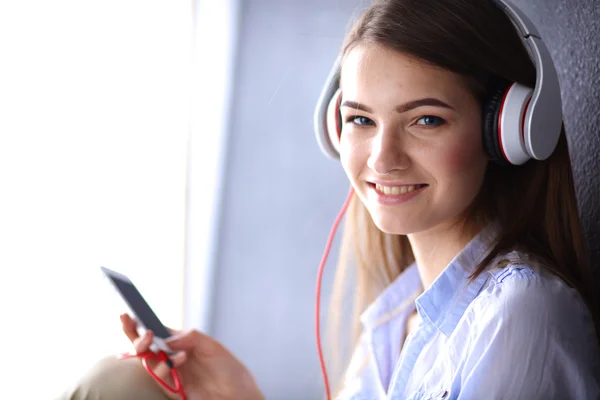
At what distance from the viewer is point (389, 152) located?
978mm

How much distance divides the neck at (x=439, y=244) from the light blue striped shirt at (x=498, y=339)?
0.08 ft

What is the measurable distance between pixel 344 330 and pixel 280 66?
0.73m

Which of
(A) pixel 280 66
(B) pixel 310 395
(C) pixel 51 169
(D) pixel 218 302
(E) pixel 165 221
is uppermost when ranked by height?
(A) pixel 280 66

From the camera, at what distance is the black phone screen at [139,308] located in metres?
0.98

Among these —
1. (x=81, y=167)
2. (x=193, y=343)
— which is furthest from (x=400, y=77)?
(x=81, y=167)

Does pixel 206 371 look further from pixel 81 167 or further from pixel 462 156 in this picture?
pixel 81 167

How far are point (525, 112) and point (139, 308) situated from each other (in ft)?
2.08

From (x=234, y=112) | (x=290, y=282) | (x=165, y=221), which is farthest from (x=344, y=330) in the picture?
(x=234, y=112)

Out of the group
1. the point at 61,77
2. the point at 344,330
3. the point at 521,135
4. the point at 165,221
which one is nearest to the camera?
the point at 521,135

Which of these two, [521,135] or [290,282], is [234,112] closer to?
[290,282]


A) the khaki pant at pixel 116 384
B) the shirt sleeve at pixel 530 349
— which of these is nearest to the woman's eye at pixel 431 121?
the shirt sleeve at pixel 530 349

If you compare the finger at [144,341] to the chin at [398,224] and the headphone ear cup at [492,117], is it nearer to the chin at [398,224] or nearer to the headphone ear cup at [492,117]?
the chin at [398,224]

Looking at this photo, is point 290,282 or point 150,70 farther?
point 290,282

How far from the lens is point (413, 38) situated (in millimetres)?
957
